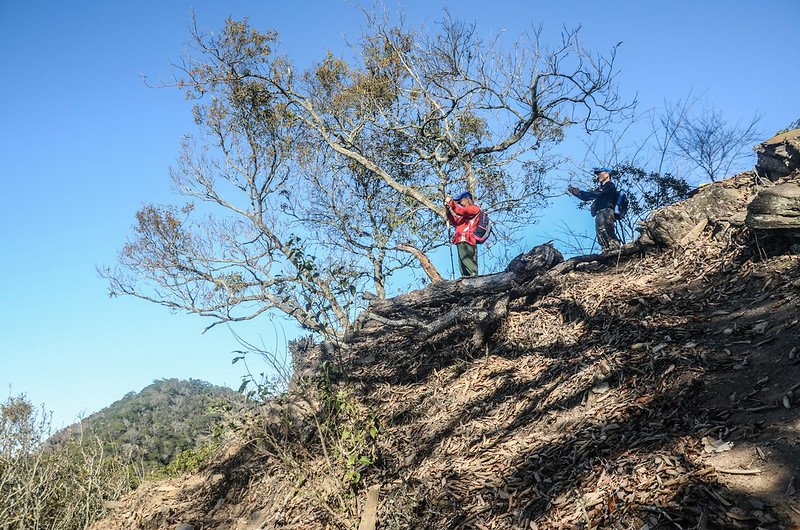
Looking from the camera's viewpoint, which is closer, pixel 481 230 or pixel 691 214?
pixel 691 214

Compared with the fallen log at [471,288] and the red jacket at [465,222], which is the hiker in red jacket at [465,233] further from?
the fallen log at [471,288]

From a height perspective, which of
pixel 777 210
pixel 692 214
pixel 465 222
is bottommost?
pixel 777 210

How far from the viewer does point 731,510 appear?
Answer: 281 centimetres

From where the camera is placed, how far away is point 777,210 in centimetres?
511

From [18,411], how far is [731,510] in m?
8.92

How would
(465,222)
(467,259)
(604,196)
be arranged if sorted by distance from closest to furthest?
(604,196) < (467,259) < (465,222)

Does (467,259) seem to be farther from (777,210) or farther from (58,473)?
(58,473)

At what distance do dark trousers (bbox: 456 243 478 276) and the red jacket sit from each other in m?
0.09

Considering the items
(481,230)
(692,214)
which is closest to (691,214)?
(692,214)

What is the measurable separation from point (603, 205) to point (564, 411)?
5595 mm

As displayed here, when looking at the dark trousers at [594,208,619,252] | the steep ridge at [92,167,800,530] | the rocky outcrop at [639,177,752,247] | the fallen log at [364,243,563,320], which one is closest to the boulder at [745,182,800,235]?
the steep ridge at [92,167,800,530]

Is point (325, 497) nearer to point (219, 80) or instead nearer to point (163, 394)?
point (219, 80)

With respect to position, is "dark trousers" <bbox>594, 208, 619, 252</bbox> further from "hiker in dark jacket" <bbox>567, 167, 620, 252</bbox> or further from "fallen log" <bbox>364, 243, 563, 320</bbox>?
"fallen log" <bbox>364, 243, 563, 320</bbox>

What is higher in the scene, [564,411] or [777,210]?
[777,210]
